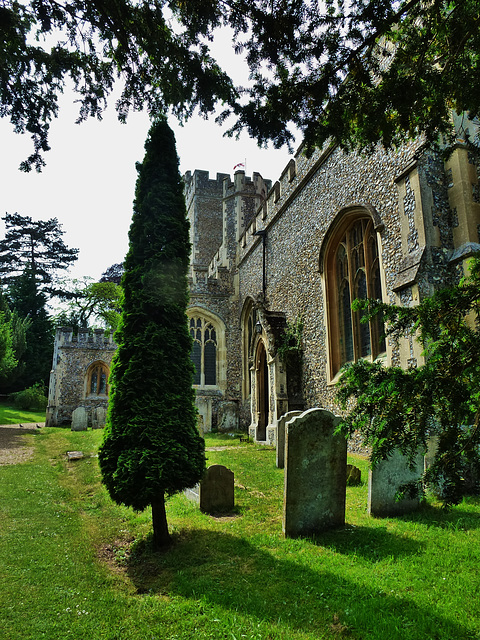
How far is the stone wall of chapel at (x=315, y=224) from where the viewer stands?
7664 mm

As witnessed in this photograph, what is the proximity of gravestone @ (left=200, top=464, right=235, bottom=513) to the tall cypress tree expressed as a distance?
2.74 ft

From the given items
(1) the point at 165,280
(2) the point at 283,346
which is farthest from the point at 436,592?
(2) the point at 283,346

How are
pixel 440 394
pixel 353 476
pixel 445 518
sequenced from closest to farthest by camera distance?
pixel 440 394 < pixel 445 518 < pixel 353 476

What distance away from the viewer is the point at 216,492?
544 centimetres

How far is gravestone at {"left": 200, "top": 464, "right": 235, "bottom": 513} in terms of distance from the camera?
213 inches

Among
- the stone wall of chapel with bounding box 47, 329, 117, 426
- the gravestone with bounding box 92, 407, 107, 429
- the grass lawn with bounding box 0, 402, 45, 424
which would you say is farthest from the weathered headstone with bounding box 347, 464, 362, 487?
the grass lawn with bounding box 0, 402, 45, 424

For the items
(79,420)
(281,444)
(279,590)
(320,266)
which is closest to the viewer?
(279,590)

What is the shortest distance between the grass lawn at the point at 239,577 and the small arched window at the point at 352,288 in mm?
4087

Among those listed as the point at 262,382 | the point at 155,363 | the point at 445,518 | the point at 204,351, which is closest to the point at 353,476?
the point at 445,518

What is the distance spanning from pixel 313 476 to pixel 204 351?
1424 centimetres

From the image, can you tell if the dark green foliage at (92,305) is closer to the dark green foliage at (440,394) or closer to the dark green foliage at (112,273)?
the dark green foliage at (112,273)

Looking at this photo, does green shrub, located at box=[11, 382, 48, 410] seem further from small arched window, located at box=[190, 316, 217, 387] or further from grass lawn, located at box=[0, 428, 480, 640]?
Answer: grass lawn, located at box=[0, 428, 480, 640]

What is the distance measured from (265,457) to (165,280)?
592 centimetres

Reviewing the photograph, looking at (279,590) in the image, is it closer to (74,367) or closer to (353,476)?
(353,476)
